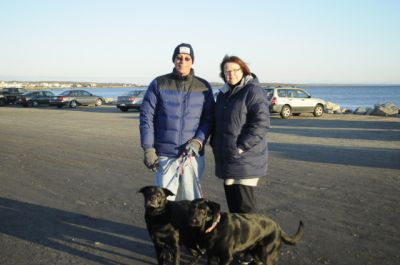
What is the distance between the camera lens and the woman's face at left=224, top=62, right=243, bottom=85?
14.6 feet

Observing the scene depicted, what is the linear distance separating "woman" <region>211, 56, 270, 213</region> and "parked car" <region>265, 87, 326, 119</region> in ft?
63.6

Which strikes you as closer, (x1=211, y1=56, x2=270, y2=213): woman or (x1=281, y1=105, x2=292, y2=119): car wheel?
(x1=211, y1=56, x2=270, y2=213): woman

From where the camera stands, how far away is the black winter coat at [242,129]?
4379mm

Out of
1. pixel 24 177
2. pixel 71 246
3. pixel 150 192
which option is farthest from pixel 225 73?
pixel 24 177

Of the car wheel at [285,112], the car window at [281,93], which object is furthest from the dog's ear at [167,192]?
the car window at [281,93]

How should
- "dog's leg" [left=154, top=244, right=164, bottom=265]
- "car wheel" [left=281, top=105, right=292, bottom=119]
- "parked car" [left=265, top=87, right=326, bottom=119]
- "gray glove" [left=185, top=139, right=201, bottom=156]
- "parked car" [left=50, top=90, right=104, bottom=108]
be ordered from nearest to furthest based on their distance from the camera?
"dog's leg" [left=154, top=244, right=164, bottom=265]
"gray glove" [left=185, top=139, right=201, bottom=156]
"parked car" [left=265, top=87, right=326, bottom=119]
"car wheel" [left=281, top=105, right=292, bottom=119]
"parked car" [left=50, top=90, right=104, bottom=108]

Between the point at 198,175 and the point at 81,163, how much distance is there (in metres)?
5.99

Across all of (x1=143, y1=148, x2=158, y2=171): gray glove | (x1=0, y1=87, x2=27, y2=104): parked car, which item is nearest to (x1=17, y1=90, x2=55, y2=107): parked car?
(x1=0, y1=87, x2=27, y2=104): parked car

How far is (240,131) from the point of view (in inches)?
176

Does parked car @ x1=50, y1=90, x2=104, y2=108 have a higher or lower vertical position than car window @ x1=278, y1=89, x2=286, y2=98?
lower

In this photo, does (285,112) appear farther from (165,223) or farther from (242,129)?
(165,223)

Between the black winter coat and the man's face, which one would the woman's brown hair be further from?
the man's face

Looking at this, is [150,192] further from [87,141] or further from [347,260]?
[87,141]

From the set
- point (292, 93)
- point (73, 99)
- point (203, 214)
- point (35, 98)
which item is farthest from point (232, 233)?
point (35, 98)
